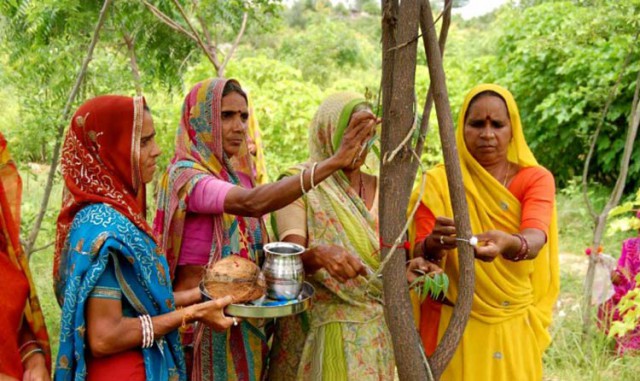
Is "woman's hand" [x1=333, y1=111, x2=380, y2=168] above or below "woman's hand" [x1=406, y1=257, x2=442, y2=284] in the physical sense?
above

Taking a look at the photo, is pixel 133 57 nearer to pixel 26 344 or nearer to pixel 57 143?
pixel 57 143

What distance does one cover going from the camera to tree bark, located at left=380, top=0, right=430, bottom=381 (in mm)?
1530

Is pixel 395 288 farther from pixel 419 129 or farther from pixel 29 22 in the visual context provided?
pixel 29 22

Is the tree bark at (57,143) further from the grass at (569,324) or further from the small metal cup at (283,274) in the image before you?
the small metal cup at (283,274)

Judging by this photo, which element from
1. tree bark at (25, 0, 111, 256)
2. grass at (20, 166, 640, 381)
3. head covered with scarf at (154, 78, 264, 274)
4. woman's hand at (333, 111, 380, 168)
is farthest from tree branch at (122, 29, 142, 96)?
woman's hand at (333, 111, 380, 168)

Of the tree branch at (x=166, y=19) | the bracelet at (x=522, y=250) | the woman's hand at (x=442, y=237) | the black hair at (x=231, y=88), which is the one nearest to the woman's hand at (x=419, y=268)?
the woman's hand at (x=442, y=237)

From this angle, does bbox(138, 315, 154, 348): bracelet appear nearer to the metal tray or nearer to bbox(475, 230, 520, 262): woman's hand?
the metal tray

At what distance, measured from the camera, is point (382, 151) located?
1.59 m

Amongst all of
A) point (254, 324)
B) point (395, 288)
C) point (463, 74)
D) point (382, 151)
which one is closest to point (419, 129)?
point (382, 151)

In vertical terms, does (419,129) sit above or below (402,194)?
above

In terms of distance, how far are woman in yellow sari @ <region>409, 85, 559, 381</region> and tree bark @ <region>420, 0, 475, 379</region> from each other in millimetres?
483

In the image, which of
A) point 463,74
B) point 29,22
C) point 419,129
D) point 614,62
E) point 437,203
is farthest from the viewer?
point 463,74

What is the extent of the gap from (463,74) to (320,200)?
9411 millimetres

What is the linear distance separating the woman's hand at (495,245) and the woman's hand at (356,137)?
0.48 meters
